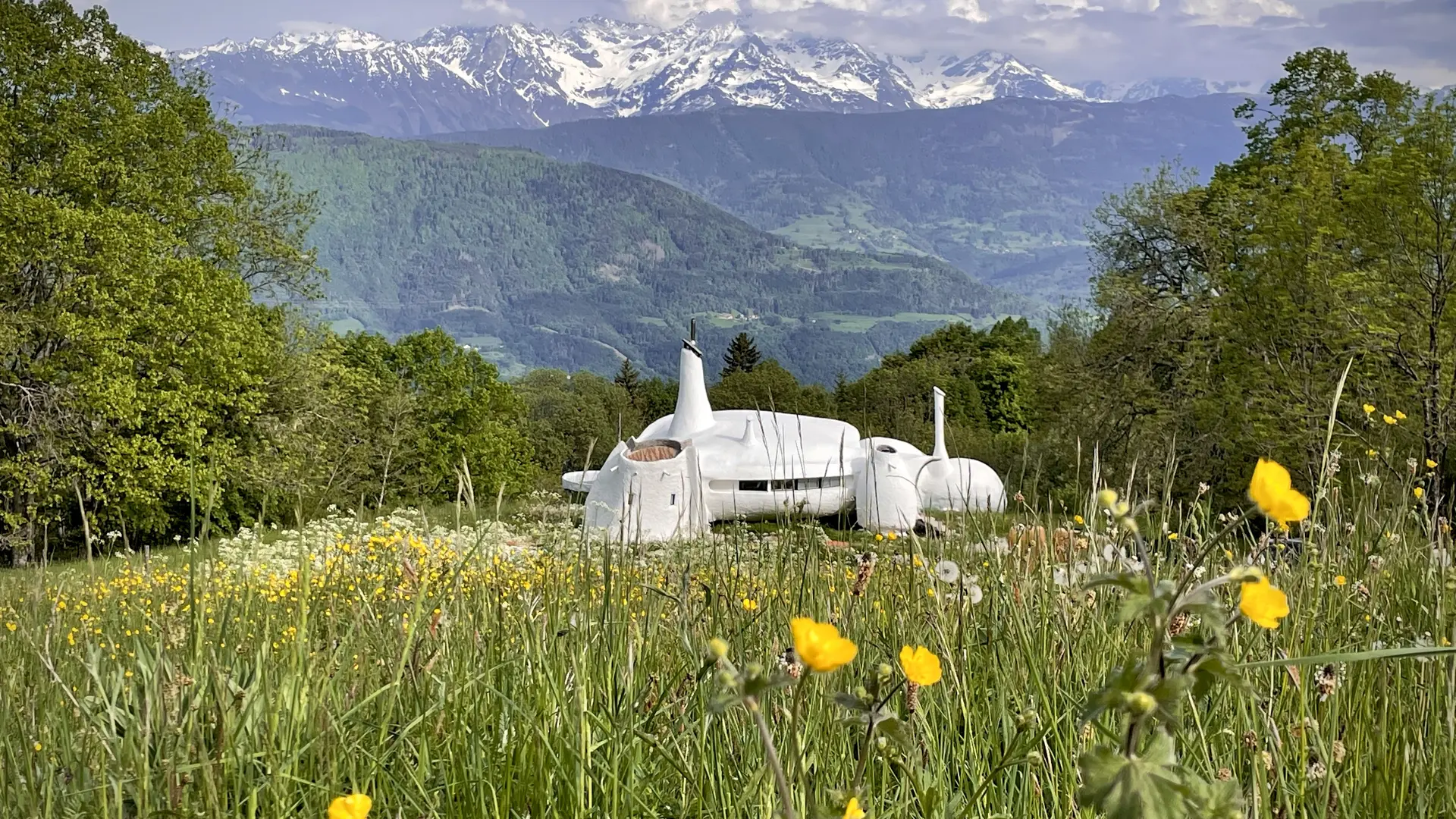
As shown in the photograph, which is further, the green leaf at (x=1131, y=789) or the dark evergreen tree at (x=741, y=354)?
the dark evergreen tree at (x=741, y=354)

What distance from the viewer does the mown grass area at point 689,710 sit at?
1.45m

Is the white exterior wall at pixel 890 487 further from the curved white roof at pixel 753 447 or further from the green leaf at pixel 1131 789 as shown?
the green leaf at pixel 1131 789

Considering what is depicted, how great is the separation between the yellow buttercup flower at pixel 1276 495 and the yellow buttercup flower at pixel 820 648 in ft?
0.93

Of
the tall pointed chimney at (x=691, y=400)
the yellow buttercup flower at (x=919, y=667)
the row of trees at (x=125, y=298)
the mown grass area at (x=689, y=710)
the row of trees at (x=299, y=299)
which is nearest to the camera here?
the yellow buttercup flower at (x=919, y=667)

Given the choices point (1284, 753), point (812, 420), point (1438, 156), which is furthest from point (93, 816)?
point (812, 420)

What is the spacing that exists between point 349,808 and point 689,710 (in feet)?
3.83

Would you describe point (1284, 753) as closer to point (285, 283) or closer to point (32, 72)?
point (32, 72)

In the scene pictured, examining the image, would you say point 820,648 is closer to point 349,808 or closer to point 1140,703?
point 1140,703

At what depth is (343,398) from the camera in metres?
26.8

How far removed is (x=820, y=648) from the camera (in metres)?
0.64

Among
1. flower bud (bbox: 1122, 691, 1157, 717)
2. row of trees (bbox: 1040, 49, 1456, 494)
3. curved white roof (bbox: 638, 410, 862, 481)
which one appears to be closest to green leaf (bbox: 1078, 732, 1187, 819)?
flower bud (bbox: 1122, 691, 1157, 717)

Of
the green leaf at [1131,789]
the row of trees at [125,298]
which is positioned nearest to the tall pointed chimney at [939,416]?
the row of trees at [125,298]

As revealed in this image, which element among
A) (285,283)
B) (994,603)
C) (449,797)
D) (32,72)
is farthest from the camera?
(285,283)

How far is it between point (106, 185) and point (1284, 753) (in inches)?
933
